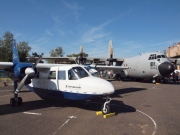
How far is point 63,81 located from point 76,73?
1032 mm

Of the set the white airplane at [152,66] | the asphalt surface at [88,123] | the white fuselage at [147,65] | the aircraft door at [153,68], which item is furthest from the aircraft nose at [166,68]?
the asphalt surface at [88,123]

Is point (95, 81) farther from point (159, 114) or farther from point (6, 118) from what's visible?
point (6, 118)

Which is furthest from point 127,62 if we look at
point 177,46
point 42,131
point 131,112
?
point 177,46

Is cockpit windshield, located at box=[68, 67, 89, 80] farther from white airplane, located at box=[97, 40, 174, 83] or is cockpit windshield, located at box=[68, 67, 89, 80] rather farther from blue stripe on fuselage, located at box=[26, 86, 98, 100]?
white airplane, located at box=[97, 40, 174, 83]

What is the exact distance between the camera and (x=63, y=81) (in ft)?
32.0

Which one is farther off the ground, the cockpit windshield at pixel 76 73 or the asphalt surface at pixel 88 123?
the cockpit windshield at pixel 76 73

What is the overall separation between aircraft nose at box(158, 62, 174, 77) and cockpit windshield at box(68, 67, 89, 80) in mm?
15234

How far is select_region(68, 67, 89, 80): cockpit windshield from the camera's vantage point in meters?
9.16

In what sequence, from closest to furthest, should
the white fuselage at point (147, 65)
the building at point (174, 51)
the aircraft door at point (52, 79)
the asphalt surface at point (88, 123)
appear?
the asphalt surface at point (88, 123) → the aircraft door at point (52, 79) → the white fuselage at point (147, 65) → the building at point (174, 51)

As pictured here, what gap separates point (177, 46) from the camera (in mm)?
50719

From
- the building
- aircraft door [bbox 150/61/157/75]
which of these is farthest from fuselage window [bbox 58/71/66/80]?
the building

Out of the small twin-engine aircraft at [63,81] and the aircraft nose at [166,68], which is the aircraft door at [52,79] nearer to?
the small twin-engine aircraft at [63,81]

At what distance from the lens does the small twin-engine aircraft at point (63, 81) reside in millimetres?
8164

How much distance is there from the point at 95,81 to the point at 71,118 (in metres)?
2.06
